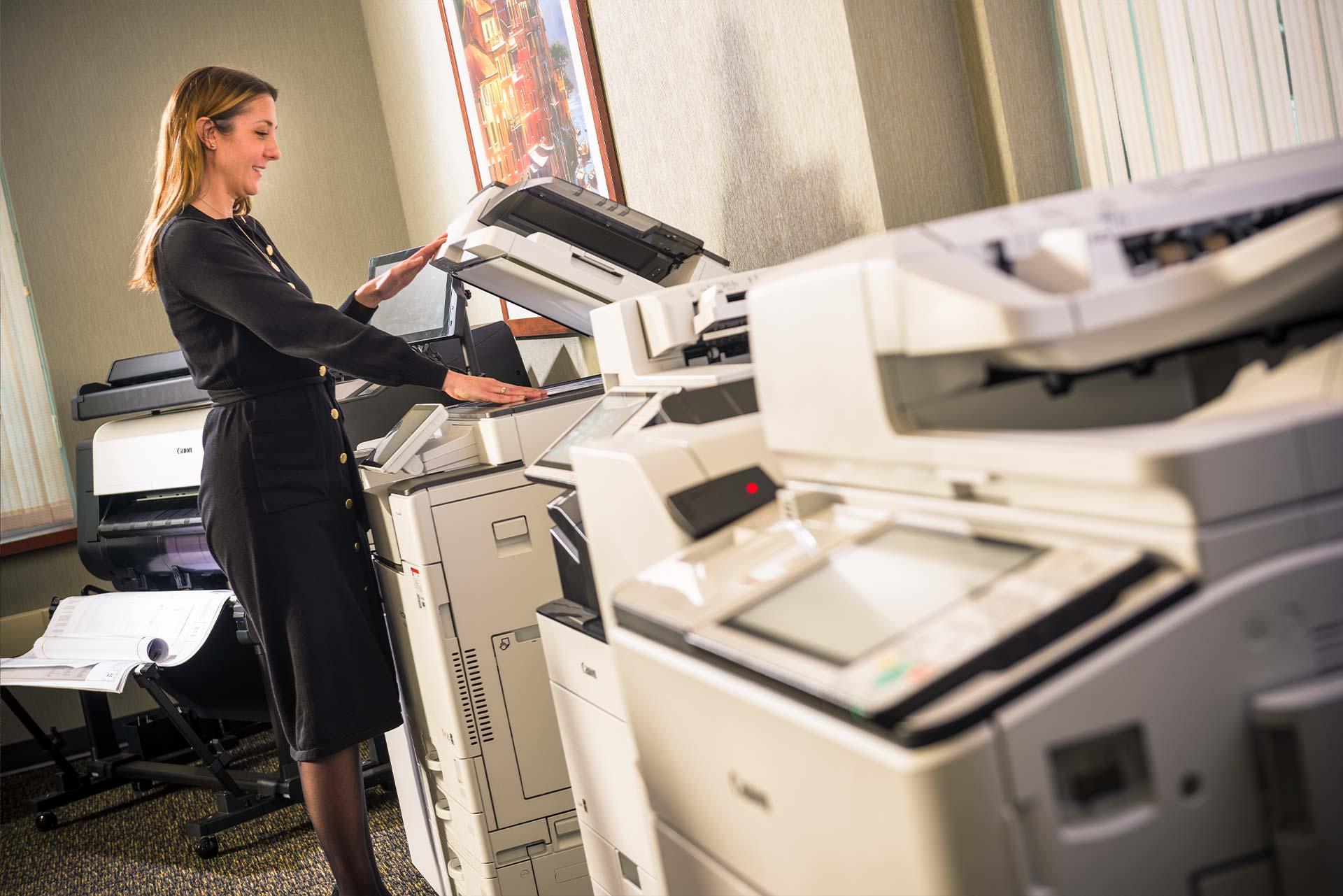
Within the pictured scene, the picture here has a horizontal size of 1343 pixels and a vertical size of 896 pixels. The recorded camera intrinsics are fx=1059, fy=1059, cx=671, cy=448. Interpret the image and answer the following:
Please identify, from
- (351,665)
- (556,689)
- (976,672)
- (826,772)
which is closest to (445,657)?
(351,665)

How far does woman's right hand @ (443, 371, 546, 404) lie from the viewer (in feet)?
6.21

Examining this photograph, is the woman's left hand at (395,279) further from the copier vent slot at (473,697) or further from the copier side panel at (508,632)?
the copier vent slot at (473,697)

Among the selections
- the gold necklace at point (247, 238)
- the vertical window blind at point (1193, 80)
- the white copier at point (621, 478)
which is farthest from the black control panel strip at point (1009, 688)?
the gold necklace at point (247, 238)

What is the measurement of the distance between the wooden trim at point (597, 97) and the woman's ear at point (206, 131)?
104cm

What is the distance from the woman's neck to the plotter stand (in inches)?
47.8

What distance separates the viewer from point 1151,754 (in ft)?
2.19

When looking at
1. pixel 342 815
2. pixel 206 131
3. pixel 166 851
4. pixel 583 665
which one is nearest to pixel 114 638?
pixel 166 851

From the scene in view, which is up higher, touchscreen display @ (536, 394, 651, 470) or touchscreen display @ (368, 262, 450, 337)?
touchscreen display @ (368, 262, 450, 337)

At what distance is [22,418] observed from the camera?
4.04 m

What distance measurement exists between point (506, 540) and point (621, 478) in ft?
2.53

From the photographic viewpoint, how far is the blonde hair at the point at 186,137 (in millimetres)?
1936

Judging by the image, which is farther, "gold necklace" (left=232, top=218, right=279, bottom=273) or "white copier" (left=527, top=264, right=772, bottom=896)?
"gold necklace" (left=232, top=218, right=279, bottom=273)

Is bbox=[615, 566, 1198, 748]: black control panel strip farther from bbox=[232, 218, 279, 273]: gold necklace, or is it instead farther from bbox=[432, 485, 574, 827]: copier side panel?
bbox=[232, 218, 279, 273]: gold necklace

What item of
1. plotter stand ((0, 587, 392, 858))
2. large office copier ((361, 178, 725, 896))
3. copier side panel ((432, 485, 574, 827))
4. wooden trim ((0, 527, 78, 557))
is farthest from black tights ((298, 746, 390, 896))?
wooden trim ((0, 527, 78, 557))
